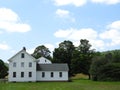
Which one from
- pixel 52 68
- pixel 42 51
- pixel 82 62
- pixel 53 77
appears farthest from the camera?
pixel 42 51

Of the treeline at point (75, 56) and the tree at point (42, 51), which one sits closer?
the treeline at point (75, 56)

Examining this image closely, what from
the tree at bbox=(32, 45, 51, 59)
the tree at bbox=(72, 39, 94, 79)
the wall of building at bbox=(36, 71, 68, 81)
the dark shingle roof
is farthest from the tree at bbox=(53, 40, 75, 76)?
the wall of building at bbox=(36, 71, 68, 81)

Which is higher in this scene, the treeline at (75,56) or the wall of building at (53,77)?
the treeline at (75,56)

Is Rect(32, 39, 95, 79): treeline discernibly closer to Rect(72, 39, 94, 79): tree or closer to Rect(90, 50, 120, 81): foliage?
Rect(72, 39, 94, 79): tree

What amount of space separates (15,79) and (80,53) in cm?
2506

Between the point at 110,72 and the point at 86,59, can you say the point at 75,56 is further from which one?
the point at 110,72

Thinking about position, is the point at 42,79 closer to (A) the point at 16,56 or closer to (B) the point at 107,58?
(A) the point at 16,56

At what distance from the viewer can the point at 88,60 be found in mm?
82125

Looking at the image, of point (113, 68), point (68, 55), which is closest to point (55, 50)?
point (68, 55)

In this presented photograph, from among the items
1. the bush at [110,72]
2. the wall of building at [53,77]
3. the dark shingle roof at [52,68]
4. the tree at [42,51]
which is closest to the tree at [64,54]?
the dark shingle roof at [52,68]

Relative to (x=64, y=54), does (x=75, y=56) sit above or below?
below

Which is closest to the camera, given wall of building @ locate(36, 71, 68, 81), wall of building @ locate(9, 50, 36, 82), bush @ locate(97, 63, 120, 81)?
bush @ locate(97, 63, 120, 81)

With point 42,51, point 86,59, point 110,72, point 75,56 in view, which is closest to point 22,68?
point 110,72

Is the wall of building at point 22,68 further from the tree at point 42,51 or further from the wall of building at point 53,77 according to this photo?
the tree at point 42,51
